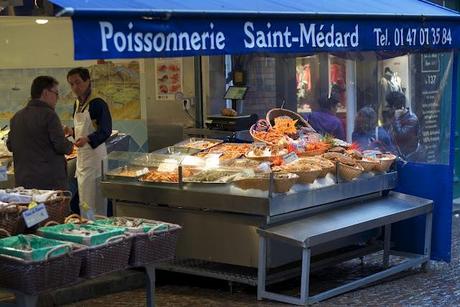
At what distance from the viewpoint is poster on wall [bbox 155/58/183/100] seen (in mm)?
10508

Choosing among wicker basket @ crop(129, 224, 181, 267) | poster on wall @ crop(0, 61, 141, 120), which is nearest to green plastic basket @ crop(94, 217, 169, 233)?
wicker basket @ crop(129, 224, 181, 267)

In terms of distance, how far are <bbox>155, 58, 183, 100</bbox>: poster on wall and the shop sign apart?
4061 millimetres

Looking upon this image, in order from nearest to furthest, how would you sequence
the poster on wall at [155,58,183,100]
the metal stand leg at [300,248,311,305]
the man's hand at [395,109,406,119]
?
the metal stand leg at [300,248,311,305] < the man's hand at [395,109,406,119] < the poster on wall at [155,58,183,100]

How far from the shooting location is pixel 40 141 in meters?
7.05

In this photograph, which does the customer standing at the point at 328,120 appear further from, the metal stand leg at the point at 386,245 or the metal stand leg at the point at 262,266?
the metal stand leg at the point at 262,266

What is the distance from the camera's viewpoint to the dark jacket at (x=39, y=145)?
7023 mm

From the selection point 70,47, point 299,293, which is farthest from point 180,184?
point 70,47

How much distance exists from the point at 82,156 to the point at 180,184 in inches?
61.2

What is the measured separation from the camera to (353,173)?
7180 millimetres

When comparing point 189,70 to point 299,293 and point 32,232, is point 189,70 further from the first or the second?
point 32,232

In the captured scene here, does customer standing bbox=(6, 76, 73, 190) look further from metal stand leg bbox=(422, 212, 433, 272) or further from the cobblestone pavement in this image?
metal stand leg bbox=(422, 212, 433, 272)

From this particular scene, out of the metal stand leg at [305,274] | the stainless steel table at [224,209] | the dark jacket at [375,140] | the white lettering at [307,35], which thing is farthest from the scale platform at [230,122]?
the white lettering at [307,35]

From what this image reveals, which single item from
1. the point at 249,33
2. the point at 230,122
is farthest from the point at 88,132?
the point at 249,33

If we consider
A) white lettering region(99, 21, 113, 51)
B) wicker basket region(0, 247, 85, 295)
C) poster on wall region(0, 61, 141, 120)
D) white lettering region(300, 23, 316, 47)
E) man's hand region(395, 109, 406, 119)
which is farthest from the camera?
poster on wall region(0, 61, 141, 120)
